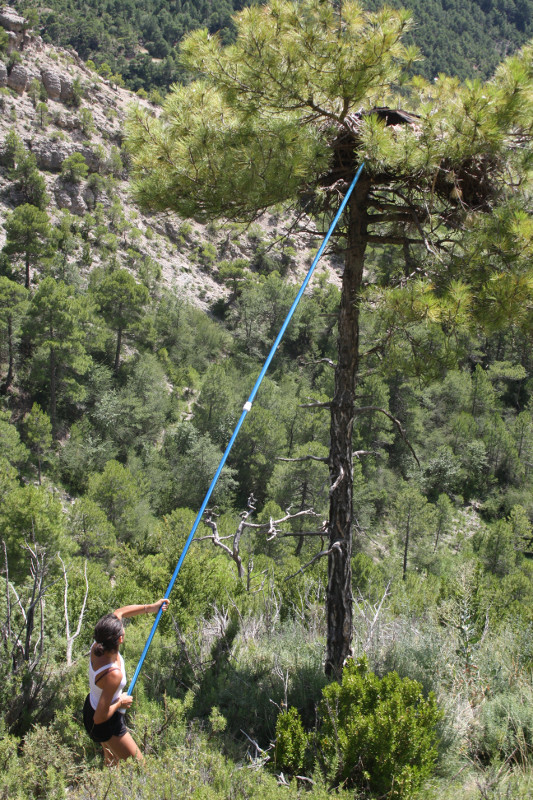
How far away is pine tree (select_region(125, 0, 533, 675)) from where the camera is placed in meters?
2.94

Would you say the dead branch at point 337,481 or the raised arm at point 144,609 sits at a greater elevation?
the dead branch at point 337,481

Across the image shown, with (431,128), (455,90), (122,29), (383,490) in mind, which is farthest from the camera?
(122,29)

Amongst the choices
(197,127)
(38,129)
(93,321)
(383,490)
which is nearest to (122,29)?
(38,129)

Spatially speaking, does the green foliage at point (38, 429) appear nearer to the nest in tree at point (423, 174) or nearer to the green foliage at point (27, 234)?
the green foliage at point (27, 234)

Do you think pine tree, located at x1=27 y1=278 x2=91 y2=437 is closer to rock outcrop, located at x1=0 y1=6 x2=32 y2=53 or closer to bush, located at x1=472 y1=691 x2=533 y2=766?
bush, located at x1=472 y1=691 x2=533 y2=766

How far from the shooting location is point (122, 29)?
7688 centimetres

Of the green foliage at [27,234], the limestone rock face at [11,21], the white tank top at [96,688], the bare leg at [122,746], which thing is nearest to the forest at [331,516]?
the bare leg at [122,746]

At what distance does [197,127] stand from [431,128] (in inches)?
62.1

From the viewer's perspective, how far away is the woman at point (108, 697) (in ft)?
7.60

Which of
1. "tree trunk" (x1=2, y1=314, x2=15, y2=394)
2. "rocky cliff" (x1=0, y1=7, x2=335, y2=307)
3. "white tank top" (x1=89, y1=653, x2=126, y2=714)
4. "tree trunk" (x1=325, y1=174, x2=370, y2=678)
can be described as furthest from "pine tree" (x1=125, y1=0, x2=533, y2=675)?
"rocky cliff" (x1=0, y1=7, x2=335, y2=307)

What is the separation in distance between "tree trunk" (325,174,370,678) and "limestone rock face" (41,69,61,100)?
53.4m

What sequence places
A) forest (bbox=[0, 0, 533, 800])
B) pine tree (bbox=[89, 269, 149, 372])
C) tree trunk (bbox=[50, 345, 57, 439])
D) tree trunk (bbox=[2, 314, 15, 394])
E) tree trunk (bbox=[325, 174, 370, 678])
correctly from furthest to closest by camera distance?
1. pine tree (bbox=[89, 269, 149, 372])
2. tree trunk (bbox=[2, 314, 15, 394])
3. tree trunk (bbox=[50, 345, 57, 439])
4. tree trunk (bbox=[325, 174, 370, 678])
5. forest (bbox=[0, 0, 533, 800])

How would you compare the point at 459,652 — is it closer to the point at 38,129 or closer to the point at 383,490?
the point at 383,490

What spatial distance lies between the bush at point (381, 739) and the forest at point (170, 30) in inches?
2235
